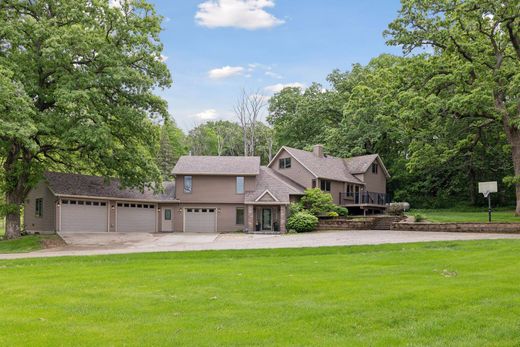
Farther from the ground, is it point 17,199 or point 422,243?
point 17,199

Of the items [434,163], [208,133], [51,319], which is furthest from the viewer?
[208,133]

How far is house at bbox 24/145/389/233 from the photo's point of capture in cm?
3022

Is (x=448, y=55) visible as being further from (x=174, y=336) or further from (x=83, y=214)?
(x=174, y=336)

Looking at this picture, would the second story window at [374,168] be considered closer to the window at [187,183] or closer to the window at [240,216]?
Answer: the window at [240,216]

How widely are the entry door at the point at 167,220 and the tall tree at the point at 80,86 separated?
21.4ft

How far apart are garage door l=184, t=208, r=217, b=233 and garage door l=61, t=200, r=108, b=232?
6.27 meters

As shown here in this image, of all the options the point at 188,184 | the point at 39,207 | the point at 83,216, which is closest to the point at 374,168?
the point at 188,184

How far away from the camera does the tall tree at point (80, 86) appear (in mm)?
22953

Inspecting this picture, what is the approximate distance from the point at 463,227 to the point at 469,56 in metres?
11.6

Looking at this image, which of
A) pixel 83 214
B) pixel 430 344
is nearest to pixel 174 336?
pixel 430 344

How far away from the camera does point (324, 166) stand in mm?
38719

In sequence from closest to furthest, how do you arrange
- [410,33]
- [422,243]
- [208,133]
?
[422,243] < [410,33] < [208,133]

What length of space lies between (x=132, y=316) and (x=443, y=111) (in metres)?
25.6

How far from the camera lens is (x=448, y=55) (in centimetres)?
2997
